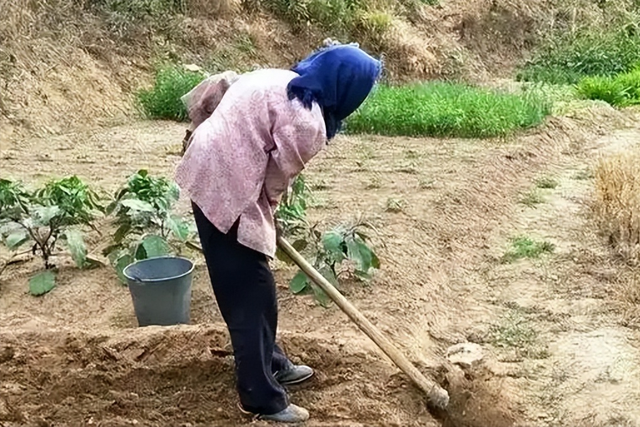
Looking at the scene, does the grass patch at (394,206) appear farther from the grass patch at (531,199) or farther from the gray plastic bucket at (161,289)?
the gray plastic bucket at (161,289)

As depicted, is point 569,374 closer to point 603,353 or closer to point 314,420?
point 603,353

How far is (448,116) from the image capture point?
876 centimetres

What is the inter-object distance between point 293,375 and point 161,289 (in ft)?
2.71

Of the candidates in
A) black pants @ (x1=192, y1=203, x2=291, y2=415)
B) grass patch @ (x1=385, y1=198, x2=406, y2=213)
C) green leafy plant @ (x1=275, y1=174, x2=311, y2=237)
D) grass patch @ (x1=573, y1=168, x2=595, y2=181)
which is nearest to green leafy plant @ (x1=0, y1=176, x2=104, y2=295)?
green leafy plant @ (x1=275, y1=174, x2=311, y2=237)

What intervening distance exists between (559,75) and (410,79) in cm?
207

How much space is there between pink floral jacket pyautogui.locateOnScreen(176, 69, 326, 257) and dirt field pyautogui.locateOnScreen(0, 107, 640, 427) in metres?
0.85

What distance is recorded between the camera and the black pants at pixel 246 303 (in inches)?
136

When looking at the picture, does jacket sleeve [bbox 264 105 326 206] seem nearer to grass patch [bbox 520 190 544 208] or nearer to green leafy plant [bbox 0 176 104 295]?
green leafy plant [bbox 0 176 104 295]

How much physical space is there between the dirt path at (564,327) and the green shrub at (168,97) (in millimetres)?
4060

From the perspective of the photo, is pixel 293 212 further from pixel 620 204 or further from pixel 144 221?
pixel 620 204

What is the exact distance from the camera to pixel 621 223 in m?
5.89

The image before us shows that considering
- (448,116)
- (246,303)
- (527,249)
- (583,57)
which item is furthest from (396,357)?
(583,57)

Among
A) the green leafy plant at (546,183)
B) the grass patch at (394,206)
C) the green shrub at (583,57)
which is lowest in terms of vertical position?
the green shrub at (583,57)

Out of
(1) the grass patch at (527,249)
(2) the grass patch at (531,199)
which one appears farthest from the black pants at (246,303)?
(2) the grass patch at (531,199)
